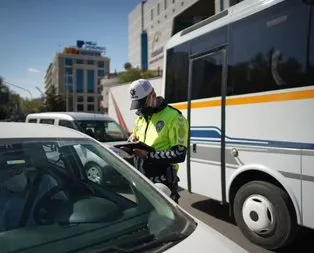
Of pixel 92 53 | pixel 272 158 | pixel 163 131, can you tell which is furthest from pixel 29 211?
pixel 92 53

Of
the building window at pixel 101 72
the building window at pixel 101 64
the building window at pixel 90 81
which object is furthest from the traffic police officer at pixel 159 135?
the building window at pixel 101 72

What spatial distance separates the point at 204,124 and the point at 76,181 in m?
2.84

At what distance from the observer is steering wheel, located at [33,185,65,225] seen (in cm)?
199

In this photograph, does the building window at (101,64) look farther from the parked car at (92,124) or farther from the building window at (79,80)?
the parked car at (92,124)

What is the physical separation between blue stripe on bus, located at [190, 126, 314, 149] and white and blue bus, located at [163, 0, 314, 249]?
0.04ft

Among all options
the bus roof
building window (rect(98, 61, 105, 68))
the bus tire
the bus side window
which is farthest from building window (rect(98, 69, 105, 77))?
the bus tire

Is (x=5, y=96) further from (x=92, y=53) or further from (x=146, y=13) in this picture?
(x=92, y=53)

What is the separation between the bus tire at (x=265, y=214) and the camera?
3887 mm

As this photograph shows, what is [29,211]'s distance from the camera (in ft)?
6.74

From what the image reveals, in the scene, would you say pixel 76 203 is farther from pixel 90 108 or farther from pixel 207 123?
pixel 90 108

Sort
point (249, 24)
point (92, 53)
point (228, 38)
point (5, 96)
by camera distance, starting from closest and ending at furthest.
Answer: point (249, 24), point (228, 38), point (5, 96), point (92, 53)

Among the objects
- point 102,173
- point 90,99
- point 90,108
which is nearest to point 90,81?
point 90,99

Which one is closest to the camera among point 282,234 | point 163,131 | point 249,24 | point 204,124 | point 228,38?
point 163,131

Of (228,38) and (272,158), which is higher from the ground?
(228,38)
